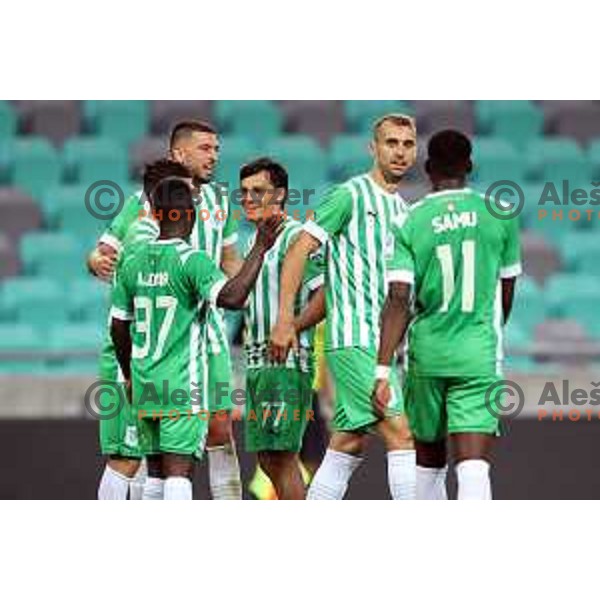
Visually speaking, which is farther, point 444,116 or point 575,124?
point 575,124

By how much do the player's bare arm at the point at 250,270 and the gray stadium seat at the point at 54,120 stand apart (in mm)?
2469

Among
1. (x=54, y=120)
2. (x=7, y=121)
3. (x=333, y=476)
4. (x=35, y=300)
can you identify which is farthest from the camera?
(x=35, y=300)

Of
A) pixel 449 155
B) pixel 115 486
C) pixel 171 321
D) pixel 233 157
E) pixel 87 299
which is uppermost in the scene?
pixel 233 157

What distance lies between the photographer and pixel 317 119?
31.6ft

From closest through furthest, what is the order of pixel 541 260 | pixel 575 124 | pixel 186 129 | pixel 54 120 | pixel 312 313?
pixel 312 313
pixel 186 129
pixel 575 124
pixel 54 120
pixel 541 260

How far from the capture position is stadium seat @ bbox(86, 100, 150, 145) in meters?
9.22

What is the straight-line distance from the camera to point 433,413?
6.18m

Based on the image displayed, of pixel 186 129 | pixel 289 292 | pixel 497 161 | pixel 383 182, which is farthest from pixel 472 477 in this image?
pixel 497 161

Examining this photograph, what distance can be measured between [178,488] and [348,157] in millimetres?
3444

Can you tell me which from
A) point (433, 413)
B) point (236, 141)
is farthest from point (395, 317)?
point (236, 141)

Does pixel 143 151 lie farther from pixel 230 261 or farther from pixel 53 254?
pixel 230 261

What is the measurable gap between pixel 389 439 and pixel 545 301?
11.3 feet
